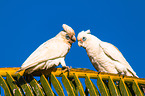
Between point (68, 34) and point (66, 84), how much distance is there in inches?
58.8

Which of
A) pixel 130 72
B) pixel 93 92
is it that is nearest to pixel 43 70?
pixel 93 92

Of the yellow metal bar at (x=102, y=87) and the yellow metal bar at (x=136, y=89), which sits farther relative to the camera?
the yellow metal bar at (x=136, y=89)

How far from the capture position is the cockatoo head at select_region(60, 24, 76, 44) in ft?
17.7

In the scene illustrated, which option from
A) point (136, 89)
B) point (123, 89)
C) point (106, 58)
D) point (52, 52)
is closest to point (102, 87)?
point (123, 89)

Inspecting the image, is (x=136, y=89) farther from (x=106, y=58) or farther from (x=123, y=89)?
(x=106, y=58)

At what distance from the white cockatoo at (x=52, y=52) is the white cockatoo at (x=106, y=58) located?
0.80m

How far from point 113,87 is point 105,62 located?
5.58 feet

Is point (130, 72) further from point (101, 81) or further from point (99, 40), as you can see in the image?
point (101, 81)

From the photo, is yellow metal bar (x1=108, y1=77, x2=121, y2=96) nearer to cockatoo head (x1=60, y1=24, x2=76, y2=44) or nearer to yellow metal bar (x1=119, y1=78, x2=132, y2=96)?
yellow metal bar (x1=119, y1=78, x2=132, y2=96)

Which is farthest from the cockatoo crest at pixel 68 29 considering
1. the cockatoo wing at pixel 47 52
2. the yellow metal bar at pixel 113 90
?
the yellow metal bar at pixel 113 90

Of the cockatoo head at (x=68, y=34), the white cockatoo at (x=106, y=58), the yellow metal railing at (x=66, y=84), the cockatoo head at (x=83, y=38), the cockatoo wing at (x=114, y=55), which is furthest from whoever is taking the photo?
the cockatoo head at (x=83, y=38)

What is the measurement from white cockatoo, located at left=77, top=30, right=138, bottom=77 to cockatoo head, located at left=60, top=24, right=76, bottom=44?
2.57ft

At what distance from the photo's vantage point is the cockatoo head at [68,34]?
17.7 feet

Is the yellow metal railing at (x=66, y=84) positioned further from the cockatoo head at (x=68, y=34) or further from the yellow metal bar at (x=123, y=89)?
the cockatoo head at (x=68, y=34)
